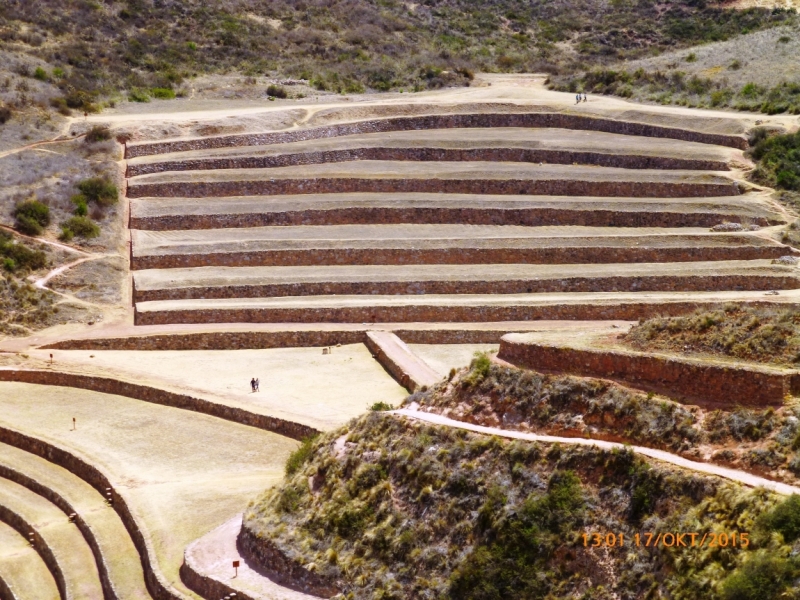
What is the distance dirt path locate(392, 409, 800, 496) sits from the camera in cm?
1346

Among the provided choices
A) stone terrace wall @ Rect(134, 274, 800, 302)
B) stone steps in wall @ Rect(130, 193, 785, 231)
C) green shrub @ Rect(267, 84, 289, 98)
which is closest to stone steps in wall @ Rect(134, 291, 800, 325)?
stone terrace wall @ Rect(134, 274, 800, 302)

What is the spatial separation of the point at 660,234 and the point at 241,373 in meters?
15.2

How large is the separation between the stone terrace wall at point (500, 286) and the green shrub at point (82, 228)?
457 cm

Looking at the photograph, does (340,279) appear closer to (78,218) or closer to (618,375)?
(78,218)

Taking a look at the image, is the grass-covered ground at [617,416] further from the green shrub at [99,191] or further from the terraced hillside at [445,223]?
the green shrub at [99,191]

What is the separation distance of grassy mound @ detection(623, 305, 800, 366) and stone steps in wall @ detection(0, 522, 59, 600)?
10.7m

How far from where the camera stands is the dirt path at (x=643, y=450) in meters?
13.5

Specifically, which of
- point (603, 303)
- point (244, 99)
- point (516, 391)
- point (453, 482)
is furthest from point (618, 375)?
point (244, 99)

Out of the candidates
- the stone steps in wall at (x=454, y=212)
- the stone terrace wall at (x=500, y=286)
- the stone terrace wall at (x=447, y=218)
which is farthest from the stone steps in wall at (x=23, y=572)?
the stone steps in wall at (x=454, y=212)

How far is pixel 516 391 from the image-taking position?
17.2 metres

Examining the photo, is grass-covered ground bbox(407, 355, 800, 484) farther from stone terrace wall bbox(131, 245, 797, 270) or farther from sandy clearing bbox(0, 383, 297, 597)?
stone terrace wall bbox(131, 245, 797, 270)

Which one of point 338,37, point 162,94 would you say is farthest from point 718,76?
point 162,94

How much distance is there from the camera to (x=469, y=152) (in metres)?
46.2

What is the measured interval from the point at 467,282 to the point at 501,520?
20684mm
